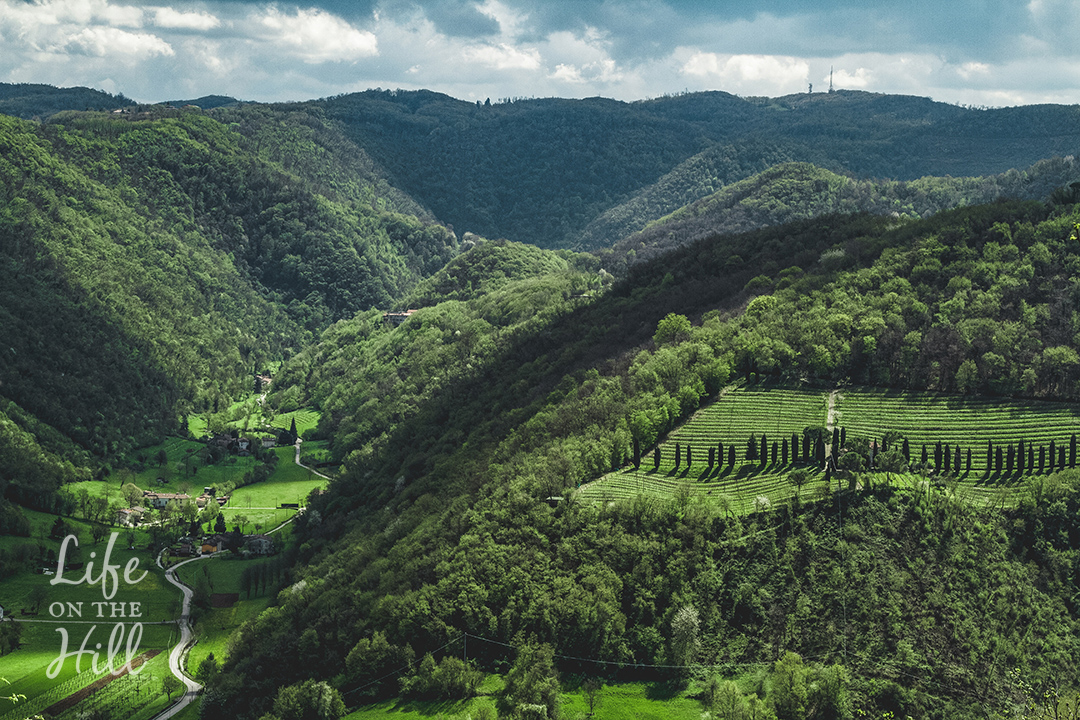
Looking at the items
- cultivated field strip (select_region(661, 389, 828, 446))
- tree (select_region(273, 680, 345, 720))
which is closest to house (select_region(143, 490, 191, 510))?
tree (select_region(273, 680, 345, 720))

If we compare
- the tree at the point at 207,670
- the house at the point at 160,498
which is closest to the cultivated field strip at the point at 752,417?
the tree at the point at 207,670

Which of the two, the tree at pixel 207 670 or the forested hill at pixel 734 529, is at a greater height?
the forested hill at pixel 734 529

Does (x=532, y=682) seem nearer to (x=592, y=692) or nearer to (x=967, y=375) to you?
(x=592, y=692)

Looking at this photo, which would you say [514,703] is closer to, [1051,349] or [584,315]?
[1051,349]

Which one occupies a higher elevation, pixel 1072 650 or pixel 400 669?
pixel 1072 650

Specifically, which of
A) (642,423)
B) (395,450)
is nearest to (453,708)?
(642,423)

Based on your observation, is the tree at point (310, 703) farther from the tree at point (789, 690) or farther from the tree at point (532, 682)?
the tree at point (789, 690)
